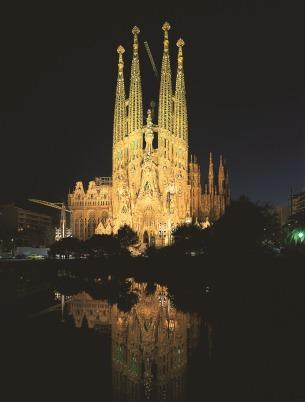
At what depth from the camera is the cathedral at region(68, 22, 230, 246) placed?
264 feet

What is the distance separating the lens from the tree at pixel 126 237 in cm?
7212

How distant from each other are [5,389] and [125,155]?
76.1 metres

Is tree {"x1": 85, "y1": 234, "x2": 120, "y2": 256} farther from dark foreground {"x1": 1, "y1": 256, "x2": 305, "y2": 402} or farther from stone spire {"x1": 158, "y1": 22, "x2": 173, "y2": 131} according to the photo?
dark foreground {"x1": 1, "y1": 256, "x2": 305, "y2": 402}

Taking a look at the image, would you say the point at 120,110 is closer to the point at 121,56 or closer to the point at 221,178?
the point at 121,56

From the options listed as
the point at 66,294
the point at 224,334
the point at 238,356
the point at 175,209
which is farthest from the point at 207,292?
the point at 175,209

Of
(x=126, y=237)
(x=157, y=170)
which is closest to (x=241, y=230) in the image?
(x=126, y=237)

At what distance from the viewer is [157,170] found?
81.6 meters

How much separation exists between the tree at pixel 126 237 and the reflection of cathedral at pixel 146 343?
4575 cm

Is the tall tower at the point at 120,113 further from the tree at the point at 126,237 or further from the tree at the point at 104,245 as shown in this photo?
the tree at the point at 104,245

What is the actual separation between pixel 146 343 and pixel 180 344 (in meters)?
1.17

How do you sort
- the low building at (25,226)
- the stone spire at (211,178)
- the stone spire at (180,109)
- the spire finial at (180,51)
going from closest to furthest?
1. the stone spire at (180,109)
2. the spire finial at (180,51)
3. the stone spire at (211,178)
4. the low building at (25,226)

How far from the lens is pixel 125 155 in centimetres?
8562

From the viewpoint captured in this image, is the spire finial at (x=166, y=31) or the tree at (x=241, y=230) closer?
the tree at (x=241, y=230)

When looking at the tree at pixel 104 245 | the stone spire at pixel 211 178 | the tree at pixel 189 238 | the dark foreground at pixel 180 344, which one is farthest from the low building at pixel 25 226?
the dark foreground at pixel 180 344
